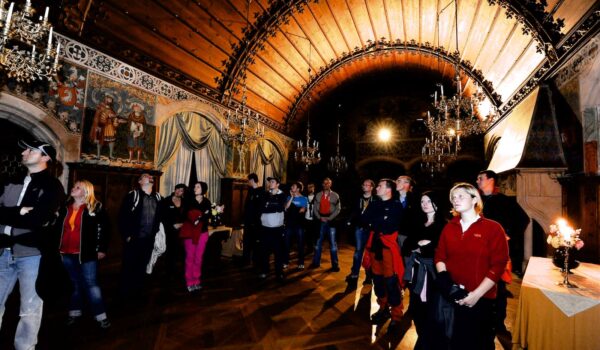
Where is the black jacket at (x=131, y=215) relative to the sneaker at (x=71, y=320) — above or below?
above

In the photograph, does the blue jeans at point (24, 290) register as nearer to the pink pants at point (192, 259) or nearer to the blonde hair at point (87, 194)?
the blonde hair at point (87, 194)

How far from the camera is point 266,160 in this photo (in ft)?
31.0

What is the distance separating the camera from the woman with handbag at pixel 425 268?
2186 mm

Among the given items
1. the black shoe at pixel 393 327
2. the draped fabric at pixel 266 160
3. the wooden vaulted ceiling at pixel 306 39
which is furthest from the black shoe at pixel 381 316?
the draped fabric at pixel 266 160

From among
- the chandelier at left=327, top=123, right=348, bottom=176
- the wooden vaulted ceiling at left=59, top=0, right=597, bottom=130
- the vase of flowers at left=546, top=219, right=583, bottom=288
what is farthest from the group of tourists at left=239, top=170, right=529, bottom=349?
the chandelier at left=327, top=123, right=348, bottom=176

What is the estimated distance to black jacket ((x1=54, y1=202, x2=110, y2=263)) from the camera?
268cm

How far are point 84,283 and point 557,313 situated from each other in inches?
165

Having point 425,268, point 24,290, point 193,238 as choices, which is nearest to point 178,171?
point 193,238

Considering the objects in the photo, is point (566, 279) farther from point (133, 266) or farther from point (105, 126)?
point (105, 126)

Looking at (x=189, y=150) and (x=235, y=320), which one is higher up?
(x=189, y=150)

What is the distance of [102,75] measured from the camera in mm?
4730

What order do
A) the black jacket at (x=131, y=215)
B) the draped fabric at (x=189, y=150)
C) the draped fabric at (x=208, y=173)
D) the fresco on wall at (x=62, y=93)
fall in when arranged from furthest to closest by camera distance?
the draped fabric at (x=208, y=173) < the draped fabric at (x=189, y=150) < the fresco on wall at (x=62, y=93) < the black jacket at (x=131, y=215)

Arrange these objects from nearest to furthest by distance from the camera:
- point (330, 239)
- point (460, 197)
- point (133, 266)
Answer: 1. point (460, 197)
2. point (133, 266)
3. point (330, 239)

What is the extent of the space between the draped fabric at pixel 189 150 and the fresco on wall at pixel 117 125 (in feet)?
1.43
